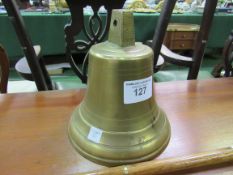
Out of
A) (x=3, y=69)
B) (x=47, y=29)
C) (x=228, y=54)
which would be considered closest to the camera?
(x=3, y=69)

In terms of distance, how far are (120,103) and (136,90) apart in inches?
1.4

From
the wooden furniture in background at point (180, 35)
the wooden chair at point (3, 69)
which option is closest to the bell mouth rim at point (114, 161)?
the wooden chair at point (3, 69)

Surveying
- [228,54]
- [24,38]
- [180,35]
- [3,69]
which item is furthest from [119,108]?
[180,35]

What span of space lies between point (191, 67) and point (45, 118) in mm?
587

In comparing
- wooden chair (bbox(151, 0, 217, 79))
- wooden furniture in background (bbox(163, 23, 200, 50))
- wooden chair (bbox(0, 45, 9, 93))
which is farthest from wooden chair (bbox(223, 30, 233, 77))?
wooden furniture in background (bbox(163, 23, 200, 50))

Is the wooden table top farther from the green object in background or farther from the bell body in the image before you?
the green object in background

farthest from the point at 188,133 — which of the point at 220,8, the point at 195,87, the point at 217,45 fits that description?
the point at 220,8

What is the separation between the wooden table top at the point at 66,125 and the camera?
1.35 ft

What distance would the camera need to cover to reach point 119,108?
0.39 m

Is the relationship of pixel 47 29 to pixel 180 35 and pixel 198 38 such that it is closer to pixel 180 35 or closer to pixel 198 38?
pixel 180 35

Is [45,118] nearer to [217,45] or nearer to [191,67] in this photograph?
[191,67]

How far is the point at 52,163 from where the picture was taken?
410 millimetres

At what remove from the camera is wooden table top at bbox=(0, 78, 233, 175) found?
16.2 inches

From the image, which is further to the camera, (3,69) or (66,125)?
(3,69)
